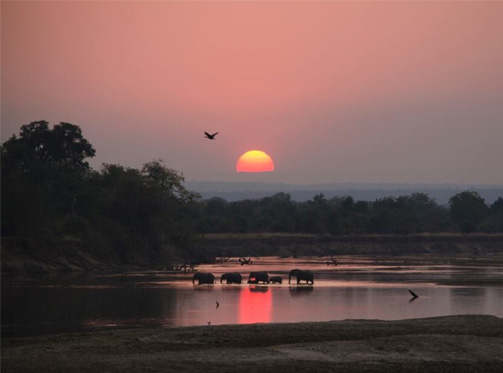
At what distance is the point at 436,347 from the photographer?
29422 mm

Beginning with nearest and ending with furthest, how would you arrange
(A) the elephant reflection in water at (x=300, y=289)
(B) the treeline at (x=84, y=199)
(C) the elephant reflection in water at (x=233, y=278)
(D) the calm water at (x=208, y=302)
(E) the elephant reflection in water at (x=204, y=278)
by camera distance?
(D) the calm water at (x=208, y=302), (A) the elephant reflection in water at (x=300, y=289), (E) the elephant reflection in water at (x=204, y=278), (C) the elephant reflection in water at (x=233, y=278), (B) the treeline at (x=84, y=199)

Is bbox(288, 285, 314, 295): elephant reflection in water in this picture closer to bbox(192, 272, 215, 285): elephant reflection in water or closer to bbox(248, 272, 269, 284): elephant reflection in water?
bbox(248, 272, 269, 284): elephant reflection in water

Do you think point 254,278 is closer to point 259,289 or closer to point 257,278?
point 257,278

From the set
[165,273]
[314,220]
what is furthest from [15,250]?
[314,220]

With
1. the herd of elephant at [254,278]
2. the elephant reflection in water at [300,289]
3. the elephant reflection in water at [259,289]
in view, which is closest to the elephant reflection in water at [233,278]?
the herd of elephant at [254,278]

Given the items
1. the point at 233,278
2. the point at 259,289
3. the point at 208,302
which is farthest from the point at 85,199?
the point at 208,302

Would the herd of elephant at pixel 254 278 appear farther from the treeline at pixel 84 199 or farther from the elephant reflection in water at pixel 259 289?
the treeline at pixel 84 199

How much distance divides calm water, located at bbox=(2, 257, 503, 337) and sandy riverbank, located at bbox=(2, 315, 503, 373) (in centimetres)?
758

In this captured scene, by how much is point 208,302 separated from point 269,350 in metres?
25.9

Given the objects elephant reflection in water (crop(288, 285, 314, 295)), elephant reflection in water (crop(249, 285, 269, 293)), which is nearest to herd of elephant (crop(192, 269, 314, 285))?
elephant reflection in water (crop(249, 285, 269, 293))

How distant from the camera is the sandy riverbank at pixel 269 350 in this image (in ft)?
85.2

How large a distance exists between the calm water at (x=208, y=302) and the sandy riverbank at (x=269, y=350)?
7.58 meters

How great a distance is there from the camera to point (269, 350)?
1123 inches

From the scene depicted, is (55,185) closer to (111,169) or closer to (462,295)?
(111,169)
